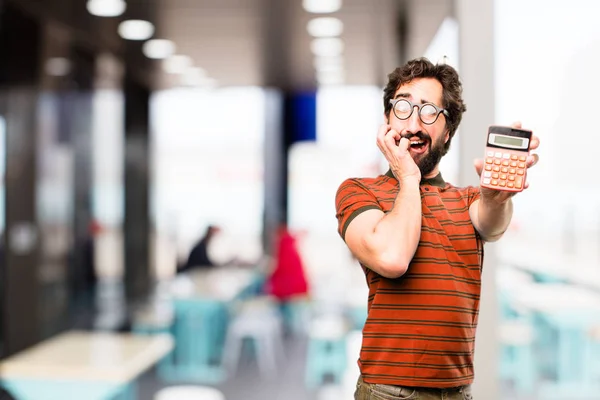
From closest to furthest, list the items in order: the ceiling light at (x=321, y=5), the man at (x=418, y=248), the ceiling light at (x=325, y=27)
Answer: the man at (x=418, y=248), the ceiling light at (x=321, y=5), the ceiling light at (x=325, y=27)

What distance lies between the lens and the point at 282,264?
17.1 feet

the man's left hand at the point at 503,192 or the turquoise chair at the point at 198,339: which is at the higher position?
the man's left hand at the point at 503,192

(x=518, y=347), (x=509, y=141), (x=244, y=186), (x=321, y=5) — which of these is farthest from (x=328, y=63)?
(x=509, y=141)

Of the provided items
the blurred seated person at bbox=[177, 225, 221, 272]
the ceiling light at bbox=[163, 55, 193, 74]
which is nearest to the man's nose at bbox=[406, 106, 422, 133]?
the ceiling light at bbox=[163, 55, 193, 74]

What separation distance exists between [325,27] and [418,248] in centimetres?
262

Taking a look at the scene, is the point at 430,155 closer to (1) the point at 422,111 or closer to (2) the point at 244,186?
(1) the point at 422,111

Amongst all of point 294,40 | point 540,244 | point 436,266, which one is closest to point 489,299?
point 540,244

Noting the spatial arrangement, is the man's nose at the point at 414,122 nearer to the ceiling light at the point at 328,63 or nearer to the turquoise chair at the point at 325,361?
the turquoise chair at the point at 325,361

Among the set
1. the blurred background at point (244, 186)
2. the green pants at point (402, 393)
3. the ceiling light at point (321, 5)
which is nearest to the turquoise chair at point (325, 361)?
the blurred background at point (244, 186)

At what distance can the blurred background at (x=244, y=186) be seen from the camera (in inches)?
94.4

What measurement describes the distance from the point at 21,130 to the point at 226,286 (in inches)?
73.9

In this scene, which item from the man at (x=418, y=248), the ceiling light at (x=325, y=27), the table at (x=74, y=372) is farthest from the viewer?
the ceiling light at (x=325, y=27)

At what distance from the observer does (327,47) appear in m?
4.12

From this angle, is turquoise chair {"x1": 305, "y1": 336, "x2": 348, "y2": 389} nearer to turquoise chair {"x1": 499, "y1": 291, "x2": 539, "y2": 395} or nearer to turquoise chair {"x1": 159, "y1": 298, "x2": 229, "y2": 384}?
turquoise chair {"x1": 159, "y1": 298, "x2": 229, "y2": 384}
